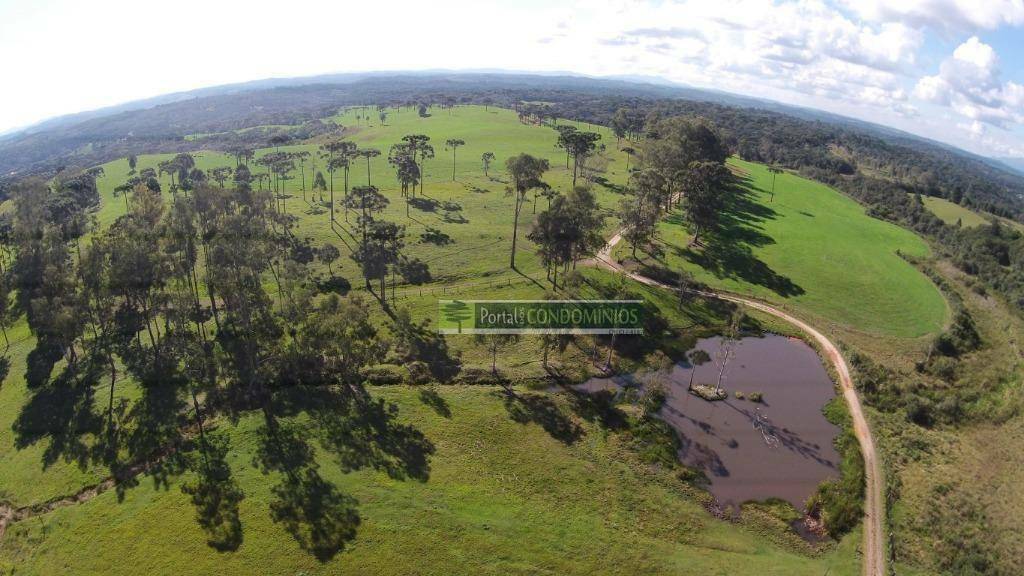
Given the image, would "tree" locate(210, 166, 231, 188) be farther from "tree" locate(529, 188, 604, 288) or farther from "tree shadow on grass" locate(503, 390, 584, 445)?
"tree shadow on grass" locate(503, 390, 584, 445)

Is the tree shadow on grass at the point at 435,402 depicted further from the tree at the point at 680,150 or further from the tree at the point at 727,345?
the tree at the point at 680,150

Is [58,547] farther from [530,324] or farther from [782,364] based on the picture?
[782,364]

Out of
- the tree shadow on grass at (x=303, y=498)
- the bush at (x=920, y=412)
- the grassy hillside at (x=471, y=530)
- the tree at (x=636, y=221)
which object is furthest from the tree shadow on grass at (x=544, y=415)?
the tree at (x=636, y=221)

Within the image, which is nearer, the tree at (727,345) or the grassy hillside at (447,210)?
the tree at (727,345)

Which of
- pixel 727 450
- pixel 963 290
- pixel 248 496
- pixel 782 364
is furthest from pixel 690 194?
pixel 248 496

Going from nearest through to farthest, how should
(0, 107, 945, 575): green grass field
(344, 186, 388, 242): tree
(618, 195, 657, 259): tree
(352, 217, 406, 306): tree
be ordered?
(0, 107, 945, 575): green grass field → (352, 217, 406, 306): tree → (618, 195, 657, 259): tree → (344, 186, 388, 242): tree

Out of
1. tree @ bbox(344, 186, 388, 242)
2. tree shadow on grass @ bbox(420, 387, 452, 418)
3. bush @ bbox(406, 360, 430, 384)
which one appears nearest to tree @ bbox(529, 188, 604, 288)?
bush @ bbox(406, 360, 430, 384)
